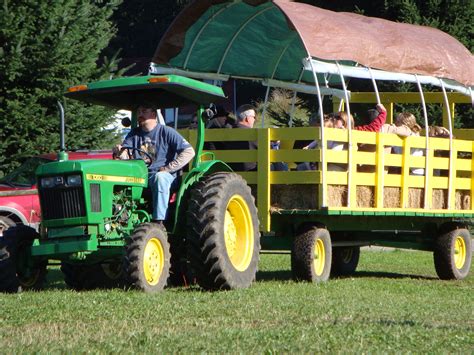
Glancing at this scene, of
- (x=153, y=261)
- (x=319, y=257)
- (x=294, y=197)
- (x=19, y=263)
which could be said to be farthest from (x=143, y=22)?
(x=153, y=261)

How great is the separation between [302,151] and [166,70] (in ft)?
9.41

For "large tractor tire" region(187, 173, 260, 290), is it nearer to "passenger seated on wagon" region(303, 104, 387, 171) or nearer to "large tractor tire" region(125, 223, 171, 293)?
"large tractor tire" region(125, 223, 171, 293)

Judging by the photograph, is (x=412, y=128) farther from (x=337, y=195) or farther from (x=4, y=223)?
(x=4, y=223)

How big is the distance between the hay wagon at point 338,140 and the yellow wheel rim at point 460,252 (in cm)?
2

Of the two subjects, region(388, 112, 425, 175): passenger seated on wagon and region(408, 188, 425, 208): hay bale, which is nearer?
region(408, 188, 425, 208): hay bale

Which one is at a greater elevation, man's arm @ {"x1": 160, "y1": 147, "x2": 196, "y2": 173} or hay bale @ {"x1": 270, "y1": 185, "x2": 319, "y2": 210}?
man's arm @ {"x1": 160, "y1": 147, "x2": 196, "y2": 173}

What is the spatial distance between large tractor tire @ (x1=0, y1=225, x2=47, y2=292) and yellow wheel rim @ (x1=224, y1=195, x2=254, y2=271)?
6.08ft

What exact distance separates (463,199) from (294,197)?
3.74 m

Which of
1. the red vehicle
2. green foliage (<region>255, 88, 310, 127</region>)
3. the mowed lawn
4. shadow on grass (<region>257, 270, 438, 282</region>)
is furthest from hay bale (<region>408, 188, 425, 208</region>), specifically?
green foliage (<region>255, 88, 310, 127</region>)

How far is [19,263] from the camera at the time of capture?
11.5 m

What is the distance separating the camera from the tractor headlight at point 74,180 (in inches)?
432

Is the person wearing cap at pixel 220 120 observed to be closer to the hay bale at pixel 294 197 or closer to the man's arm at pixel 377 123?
the hay bale at pixel 294 197

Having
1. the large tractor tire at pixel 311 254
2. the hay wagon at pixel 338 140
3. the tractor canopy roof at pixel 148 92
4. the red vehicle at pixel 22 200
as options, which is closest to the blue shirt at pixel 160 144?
the tractor canopy roof at pixel 148 92

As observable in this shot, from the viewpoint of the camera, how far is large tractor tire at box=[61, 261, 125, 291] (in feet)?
40.6
